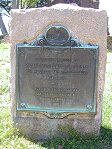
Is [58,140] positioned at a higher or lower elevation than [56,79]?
lower

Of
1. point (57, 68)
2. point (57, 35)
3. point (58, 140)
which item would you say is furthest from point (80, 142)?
point (57, 35)

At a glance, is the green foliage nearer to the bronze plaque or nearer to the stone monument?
the stone monument

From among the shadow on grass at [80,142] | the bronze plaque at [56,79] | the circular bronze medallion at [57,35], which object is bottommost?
the shadow on grass at [80,142]

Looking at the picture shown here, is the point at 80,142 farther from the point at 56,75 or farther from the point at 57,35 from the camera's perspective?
the point at 57,35

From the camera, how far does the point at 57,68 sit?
15.1 feet

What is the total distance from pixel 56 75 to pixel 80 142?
2.56 feet

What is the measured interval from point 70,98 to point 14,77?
666 millimetres

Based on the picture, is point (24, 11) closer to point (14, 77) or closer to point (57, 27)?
point (57, 27)

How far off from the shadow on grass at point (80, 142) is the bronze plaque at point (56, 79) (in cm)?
→ 31

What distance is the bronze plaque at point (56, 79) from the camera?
4578 millimetres

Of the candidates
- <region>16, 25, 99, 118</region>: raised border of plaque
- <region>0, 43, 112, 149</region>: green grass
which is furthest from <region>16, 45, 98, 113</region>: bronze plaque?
<region>0, 43, 112, 149</region>: green grass

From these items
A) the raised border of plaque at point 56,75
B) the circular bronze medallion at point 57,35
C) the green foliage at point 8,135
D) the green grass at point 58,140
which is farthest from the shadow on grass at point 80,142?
the circular bronze medallion at point 57,35

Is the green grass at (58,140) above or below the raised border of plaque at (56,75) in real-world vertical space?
below

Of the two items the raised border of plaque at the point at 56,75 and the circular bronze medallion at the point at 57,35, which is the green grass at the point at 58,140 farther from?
the circular bronze medallion at the point at 57,35
